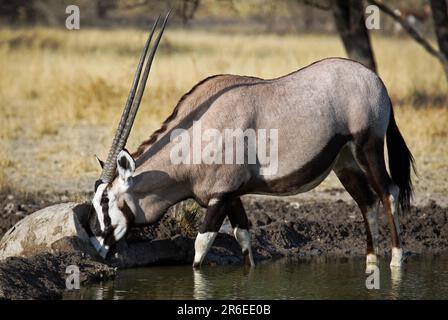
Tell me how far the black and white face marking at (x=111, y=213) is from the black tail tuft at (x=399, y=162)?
2088 mm

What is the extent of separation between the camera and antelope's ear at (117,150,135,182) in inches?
268

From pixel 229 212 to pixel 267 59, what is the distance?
15.2 m

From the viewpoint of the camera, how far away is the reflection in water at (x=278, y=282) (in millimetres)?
6840

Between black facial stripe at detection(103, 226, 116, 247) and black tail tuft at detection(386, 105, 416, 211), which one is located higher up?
black tail tuft at detection(386, 105, 416, 211)

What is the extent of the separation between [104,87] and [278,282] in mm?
9573

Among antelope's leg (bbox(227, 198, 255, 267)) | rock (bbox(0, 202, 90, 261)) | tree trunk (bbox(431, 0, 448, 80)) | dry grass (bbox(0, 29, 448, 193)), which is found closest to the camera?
rock (bbox(0, 202, 90, 261))

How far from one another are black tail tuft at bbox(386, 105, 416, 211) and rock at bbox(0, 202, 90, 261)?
2.33 meters

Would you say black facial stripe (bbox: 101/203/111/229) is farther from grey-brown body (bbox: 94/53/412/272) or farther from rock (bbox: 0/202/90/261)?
rock (bbox: 0/202/90/261)

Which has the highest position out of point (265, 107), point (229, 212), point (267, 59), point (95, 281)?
point (267, 59)

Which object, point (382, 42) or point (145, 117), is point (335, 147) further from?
point (382, 42)

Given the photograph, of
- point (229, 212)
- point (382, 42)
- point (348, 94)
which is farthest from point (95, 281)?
point (382, 42)

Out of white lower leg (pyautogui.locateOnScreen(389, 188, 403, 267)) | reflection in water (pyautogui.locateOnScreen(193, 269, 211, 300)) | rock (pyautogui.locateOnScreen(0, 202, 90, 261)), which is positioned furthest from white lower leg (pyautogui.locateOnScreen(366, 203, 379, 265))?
rock (pyautogui.locateOnScreen(0, 202, 90, 261))

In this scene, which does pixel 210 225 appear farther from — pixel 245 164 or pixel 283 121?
pixel 283 121

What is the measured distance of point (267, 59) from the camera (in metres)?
22.5
